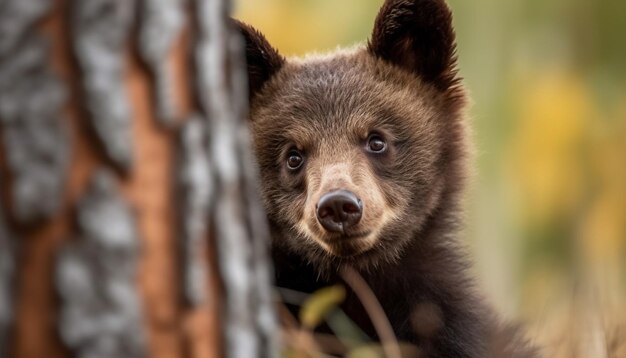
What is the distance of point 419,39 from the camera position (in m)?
5.99

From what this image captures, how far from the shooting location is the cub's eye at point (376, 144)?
5.77 meters

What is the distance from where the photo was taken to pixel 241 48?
223 inches

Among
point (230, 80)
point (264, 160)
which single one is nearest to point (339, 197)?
point (264, 160)

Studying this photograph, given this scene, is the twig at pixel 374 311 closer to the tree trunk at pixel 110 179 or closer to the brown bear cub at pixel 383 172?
the brown bear cub at pixel 383 172

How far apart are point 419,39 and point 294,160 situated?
87 centimetres

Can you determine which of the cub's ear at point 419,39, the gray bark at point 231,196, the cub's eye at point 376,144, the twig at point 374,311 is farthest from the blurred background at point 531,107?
the gray bark at point 231,196

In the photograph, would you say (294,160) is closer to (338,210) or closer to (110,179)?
(338,210)

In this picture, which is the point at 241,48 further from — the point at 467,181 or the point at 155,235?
the point at 155,235

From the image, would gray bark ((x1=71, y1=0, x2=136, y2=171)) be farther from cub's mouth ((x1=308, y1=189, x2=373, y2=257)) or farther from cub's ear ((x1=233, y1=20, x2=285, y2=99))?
cub's ear ((x1=233, y1=20, x2=285, y2=99))

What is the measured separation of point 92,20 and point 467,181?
11.6ft

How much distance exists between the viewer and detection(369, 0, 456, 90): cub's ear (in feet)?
19.0

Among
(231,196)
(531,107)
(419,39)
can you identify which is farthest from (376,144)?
(531,107)

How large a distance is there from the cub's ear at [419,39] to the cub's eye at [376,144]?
1.51 ft

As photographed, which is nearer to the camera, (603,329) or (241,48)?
(603,329)
